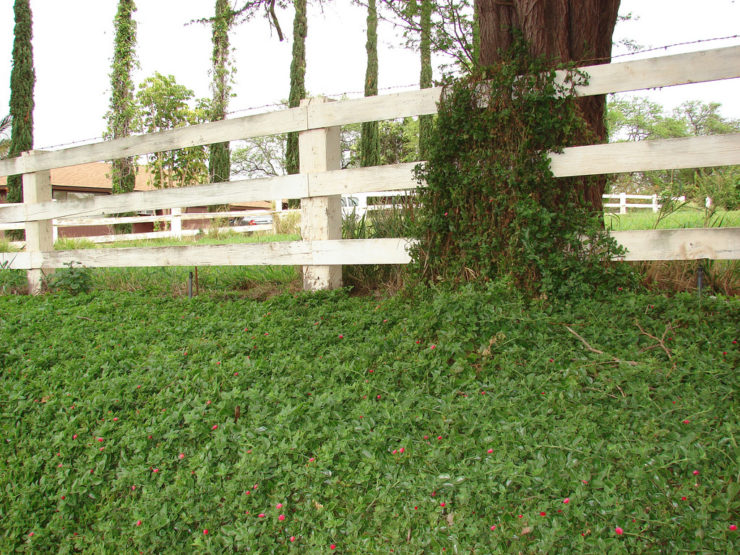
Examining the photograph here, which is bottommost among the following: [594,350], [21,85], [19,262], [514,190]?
[594,350]

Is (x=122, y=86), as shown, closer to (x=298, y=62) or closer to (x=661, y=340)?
(x=298, y=62)

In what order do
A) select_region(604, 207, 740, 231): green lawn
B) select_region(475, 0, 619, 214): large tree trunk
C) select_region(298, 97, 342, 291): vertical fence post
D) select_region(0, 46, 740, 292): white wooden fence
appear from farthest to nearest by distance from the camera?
select_region(604, 207, 740, 231): green lawn, select_region(298, 97, 342, 291): vertical fence post, select_region(475, 0, 619, 214): large tree trunk, select_region(0, 46, 740, 292): white wooden fence

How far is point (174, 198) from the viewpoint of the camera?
5141 millimetres

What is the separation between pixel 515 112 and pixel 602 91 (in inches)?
22.8

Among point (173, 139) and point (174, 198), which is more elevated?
point (173, 139)

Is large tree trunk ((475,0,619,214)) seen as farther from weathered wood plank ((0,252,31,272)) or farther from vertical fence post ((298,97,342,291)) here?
weathered wood plank ((0,252,31,272))

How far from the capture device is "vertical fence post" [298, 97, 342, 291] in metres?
4.39

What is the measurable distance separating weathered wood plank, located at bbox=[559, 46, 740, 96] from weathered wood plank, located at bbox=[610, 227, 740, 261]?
94 cm

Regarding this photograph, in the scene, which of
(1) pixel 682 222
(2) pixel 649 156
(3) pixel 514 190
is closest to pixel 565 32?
(2) pixel 649 156

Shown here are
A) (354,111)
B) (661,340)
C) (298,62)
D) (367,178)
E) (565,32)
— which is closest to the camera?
(661,340)

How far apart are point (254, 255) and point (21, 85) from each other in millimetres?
16749

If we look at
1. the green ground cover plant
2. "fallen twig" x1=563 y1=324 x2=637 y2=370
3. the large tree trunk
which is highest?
the large tree trunk

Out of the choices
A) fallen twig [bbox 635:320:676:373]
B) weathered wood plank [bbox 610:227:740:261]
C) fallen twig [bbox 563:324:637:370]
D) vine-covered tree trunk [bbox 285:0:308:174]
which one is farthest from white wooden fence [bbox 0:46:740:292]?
vine-covered tree trunk [bbox 285:0:308:174]

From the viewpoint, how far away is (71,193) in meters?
25.3
